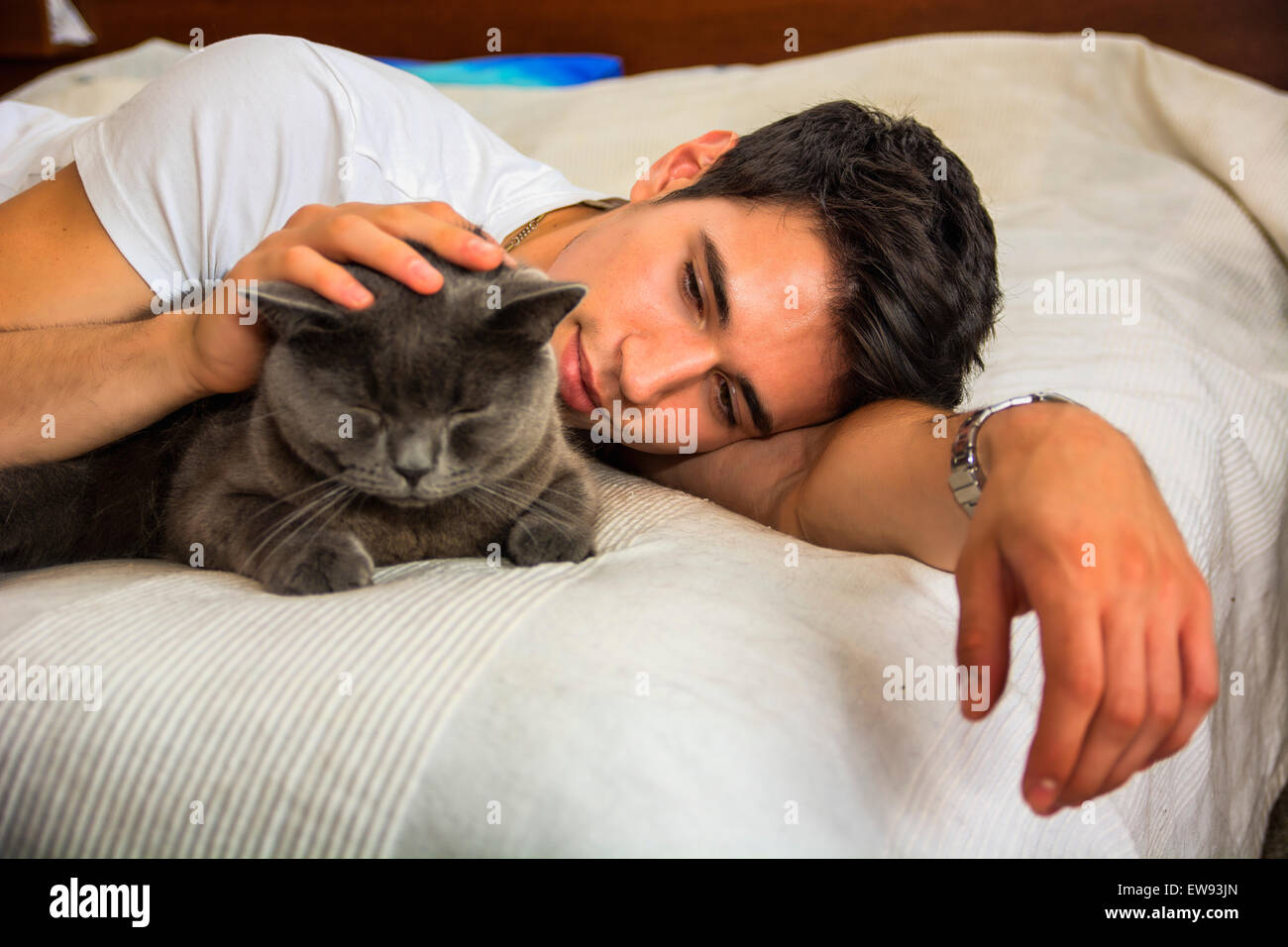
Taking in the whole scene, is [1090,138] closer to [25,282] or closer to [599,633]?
[599,633]

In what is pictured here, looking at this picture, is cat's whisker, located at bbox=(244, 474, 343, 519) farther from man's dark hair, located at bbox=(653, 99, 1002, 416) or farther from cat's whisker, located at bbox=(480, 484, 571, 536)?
man's dark hair, located at bbox=(653, 99, 1002, 416)

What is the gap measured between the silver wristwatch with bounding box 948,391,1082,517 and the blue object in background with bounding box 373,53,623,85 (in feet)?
6.96

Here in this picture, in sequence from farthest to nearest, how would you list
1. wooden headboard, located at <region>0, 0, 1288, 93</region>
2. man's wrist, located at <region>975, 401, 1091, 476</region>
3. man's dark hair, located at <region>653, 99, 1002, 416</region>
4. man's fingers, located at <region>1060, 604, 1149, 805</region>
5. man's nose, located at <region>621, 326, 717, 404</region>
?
wooden headboard, located at <region>0, 0, 1288, 93</region> → man's dark hair, located at <region>653, 99, 1002, 416</region> → man's nose, located at <region>621, 326, 717, 404</region> → man's wrist, located at <region>975, 401, 1091, 476</region> → man's fingers, located at <region>1060, 604, 1149, 805</region>

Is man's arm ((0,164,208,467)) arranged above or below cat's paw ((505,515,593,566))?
above

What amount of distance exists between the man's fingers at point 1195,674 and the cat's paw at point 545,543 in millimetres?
581

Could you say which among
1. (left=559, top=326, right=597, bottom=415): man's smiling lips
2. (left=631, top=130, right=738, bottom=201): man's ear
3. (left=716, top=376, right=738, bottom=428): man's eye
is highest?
(left=631, top=130, right=738, bottom=201): man's ear

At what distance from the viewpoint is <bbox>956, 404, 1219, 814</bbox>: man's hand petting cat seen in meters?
0.64

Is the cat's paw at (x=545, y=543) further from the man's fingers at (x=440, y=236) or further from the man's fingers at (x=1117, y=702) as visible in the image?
the man's fingers at (x=1117, y=702)

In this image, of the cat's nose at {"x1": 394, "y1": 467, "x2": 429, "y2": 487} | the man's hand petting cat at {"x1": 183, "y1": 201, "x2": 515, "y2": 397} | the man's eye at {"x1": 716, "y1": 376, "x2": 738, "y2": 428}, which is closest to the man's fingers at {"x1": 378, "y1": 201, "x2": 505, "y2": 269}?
the man's hand petting cat at {"x1": 183, "y1": 201, "x2": 515, "y2": 397}

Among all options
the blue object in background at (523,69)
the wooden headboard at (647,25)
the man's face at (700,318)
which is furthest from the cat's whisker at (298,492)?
the wooden headboard at (647,25)

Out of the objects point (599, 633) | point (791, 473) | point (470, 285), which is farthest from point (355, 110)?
point (599, 633)

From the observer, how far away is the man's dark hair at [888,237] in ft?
4.48

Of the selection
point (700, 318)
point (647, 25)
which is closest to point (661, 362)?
point (700, 318)
